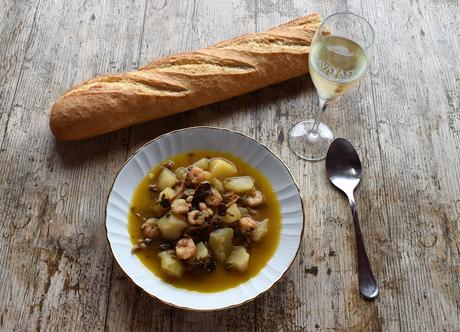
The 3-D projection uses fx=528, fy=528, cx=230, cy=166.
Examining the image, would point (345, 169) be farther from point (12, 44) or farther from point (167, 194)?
point (12, 44)

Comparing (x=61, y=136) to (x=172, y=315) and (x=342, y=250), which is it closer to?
(x=172, y=315)

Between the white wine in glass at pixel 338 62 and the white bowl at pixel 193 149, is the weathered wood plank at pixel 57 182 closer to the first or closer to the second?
the white bowl at pixel 193 149

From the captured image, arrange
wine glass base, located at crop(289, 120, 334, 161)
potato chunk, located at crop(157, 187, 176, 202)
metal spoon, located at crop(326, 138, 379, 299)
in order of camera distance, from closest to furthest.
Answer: potato chunk, located at crop(157, 187, 176, 202), metal spoon, located at crop(326, 138, 379, 299), wine glass base, located at crop(289, 120, 334, 161)

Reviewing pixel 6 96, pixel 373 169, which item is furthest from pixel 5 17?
pixel 373 169

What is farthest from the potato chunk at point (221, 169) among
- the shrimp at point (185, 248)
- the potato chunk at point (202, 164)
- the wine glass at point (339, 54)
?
the wine glass at point (339, 54)

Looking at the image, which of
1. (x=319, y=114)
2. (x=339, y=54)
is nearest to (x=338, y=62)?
(x=339, y=54)

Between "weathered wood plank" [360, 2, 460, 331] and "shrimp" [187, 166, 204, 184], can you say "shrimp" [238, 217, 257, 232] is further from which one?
"weathered wood plank" [360, 2, 460, 331]

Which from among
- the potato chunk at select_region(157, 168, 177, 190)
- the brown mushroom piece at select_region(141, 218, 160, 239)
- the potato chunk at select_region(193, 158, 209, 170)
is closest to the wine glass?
the potato chunk at select_region(193, 158, 209, 170)
